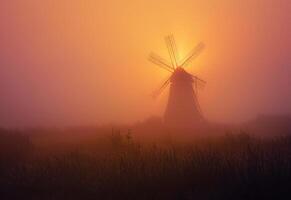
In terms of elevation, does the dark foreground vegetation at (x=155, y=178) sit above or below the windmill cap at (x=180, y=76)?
below

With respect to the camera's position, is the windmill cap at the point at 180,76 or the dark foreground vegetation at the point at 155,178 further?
the windmill cap at the point at 180,76

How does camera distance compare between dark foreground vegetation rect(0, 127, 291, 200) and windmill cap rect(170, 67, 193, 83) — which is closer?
dark foreground vegetation rect(0, 127, 291, 200)

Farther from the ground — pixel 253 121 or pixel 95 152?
pixel 253 121

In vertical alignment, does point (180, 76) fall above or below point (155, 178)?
above

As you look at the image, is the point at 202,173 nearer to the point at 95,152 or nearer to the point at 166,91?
the point at 95,152

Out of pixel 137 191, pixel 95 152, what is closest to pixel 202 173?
pixel 137 191

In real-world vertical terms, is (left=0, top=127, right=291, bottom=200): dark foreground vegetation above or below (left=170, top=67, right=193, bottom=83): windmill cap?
below

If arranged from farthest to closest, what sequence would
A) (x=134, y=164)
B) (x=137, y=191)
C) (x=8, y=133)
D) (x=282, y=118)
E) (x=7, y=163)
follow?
(x=282, y=118) → (x=8, y=133) → (x=7, y=163) → (x=134, y=164) → (x=137, y=191)

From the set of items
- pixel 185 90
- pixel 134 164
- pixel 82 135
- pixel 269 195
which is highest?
pixel 185 90

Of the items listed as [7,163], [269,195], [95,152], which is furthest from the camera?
[95,152]

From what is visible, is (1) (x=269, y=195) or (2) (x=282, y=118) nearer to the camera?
(1) (x=269, y=195)

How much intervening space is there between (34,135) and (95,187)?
36.5ft

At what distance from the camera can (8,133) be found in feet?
67.5

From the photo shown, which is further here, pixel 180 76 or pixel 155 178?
pixel 180 76
